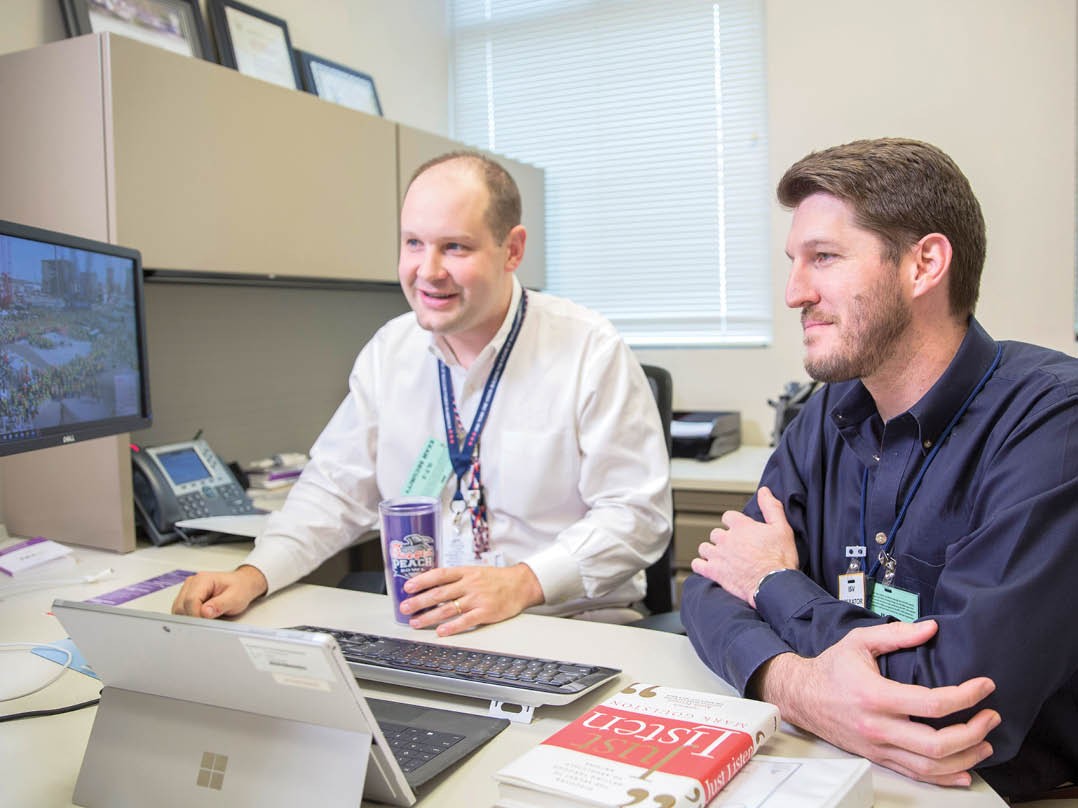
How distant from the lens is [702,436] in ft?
9.64

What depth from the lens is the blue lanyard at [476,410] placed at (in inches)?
67.4

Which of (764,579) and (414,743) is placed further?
(764,579)

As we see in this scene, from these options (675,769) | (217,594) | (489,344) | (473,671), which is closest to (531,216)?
(489,344)

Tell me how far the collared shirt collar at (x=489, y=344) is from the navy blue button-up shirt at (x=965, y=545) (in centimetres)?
64

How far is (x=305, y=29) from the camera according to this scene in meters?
2.96

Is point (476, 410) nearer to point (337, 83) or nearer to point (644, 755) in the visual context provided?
point (644, 755)

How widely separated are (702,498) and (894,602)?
1.51 meters

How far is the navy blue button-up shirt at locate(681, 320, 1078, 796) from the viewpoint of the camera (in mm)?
893

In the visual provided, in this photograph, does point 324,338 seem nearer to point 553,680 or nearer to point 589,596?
point 589,596

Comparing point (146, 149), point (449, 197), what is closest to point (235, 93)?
point (146, 149)

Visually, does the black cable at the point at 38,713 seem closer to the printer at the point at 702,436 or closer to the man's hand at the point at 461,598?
the man's hand at the point at 461,598

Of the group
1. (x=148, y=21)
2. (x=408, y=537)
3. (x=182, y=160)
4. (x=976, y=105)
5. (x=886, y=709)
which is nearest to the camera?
(x=886, y=709)

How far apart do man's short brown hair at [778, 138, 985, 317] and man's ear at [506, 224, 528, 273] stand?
69cm

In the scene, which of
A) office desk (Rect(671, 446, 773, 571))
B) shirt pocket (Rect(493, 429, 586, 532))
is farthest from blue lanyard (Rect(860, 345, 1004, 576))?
office desk (Rect(671, 446, 773, 571))
